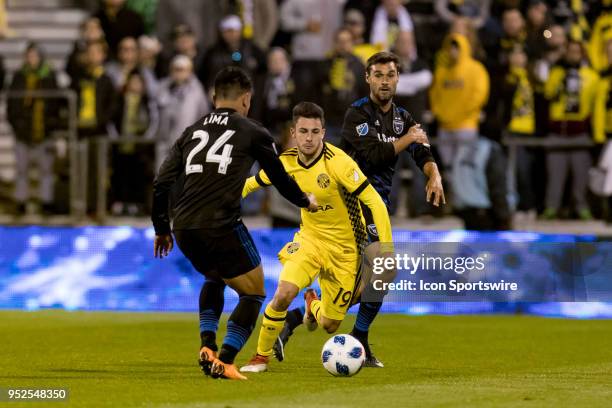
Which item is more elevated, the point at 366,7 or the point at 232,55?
the point at 366,7

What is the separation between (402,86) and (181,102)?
276 centimetres

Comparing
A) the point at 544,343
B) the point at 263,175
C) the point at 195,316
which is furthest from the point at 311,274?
the point at 195,316

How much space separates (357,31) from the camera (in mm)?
18312

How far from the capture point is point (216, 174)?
949 centimetres

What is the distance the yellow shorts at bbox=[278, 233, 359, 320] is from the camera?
10.5m

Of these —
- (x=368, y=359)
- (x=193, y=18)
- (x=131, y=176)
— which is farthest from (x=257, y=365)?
(x=193, y=18)

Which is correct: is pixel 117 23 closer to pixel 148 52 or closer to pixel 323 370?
pixel 148 52

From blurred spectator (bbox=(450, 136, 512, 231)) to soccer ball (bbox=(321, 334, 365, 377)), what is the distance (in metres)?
7.23

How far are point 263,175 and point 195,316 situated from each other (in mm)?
5446

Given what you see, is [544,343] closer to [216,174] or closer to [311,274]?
[311,274]

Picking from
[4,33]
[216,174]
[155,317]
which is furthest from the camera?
[4,33]

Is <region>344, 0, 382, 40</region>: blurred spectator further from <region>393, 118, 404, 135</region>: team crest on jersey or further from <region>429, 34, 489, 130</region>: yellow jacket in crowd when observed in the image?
<region>393, 118, 404, 135</region>: team crest on jersey

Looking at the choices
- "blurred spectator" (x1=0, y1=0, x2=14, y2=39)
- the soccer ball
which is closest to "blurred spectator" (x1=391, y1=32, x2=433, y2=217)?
"blurred spectator" (x1=0, y1=0, x2=14, y2=39)

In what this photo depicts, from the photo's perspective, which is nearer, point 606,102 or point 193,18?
point 606,102
